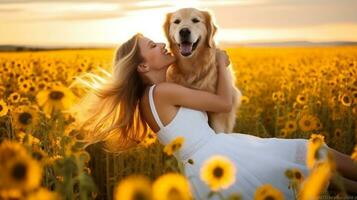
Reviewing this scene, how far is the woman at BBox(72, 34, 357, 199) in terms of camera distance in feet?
12.4

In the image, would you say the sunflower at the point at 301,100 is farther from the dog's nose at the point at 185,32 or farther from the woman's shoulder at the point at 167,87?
the woman's shoulder at the point at 167,87

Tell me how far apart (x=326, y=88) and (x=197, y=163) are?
14.3ft

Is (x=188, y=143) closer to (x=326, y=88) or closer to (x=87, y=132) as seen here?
(x=87, y=132)

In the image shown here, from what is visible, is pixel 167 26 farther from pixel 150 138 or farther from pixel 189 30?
pixel 150 138

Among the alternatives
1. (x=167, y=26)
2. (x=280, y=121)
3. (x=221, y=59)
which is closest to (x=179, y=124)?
(x=221, y=59)

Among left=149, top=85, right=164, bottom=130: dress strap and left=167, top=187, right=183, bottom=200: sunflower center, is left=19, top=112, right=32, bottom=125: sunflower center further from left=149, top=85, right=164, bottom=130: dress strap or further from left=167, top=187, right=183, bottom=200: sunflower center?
left=167, top=187, right=183, bottom=200: sunflower center

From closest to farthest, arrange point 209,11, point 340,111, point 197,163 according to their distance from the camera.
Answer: point 197,163
point 209,11
point 340,111

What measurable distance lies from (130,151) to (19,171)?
382cm

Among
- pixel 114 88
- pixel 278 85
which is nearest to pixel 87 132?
pixel 114 88

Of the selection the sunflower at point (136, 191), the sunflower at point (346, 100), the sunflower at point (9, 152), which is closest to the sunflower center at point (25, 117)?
the sunflower at point (9, 152)

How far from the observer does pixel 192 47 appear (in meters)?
A: 5.02

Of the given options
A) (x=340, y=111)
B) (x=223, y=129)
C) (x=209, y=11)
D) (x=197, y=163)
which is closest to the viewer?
(x=197, y=163)

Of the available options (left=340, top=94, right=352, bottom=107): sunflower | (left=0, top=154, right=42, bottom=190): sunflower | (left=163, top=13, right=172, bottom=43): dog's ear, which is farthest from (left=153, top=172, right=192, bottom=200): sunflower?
(left=340, top=94, right=352, bottom=107): sunflower

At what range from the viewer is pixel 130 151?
5262 mm
